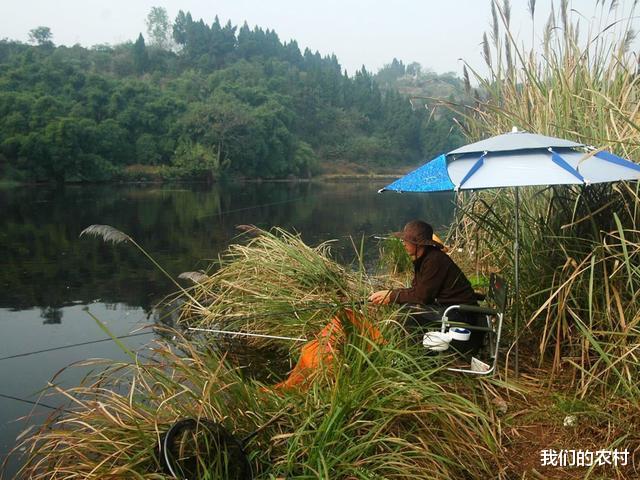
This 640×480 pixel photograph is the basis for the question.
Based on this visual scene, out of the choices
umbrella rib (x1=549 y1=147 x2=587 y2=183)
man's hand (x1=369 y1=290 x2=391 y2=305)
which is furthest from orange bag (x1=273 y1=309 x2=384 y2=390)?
umbrella rib (x1=549 y1=147 x2=587 y2=183)

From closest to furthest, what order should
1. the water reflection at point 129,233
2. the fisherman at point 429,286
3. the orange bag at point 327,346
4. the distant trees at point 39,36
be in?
the orange bag at point 327,346 → the fisherman at point 429,286 → the water reflection at point 129,233 → the distant trees at point 39,36

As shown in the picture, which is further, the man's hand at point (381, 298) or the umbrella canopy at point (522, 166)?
the man's hand at point (381, 298)

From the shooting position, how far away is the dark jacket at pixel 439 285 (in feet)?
12.8

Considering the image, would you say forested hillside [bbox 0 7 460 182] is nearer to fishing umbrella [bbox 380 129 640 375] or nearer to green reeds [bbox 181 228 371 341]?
green reeds [bbox 181 228 371 341]

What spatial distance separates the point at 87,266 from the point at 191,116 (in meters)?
51.0

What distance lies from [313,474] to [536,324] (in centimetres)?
213

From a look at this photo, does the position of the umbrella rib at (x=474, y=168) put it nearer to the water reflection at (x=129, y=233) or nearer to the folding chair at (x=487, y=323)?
the folding chair at (x=487, y=323)

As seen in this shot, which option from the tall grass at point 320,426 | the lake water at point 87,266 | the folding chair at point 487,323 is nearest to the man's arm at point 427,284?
the folding chair at point 487,323

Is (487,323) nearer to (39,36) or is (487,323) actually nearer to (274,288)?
(274,288)

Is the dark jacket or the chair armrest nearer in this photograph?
the chair armrest

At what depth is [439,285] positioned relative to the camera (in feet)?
12.8

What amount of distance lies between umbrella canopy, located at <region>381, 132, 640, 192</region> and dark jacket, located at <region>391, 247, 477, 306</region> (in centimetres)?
50

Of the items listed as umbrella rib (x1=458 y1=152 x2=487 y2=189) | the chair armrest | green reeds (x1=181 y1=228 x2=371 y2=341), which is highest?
umbrella rib (x1=458 y1=152 x2=487 y2=189)

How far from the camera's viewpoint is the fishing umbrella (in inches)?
121
